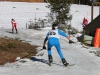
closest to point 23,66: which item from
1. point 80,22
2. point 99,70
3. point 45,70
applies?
point 45,70

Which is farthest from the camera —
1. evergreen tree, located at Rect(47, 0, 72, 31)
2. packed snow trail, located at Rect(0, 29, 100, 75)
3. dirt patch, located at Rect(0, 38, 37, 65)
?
evergreen tree, located at Rect(47, 0, 72, 31)

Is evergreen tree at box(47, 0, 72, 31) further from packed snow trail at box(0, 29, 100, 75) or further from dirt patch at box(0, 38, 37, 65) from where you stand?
packed snow trail at box(0, 29, 100, 75)

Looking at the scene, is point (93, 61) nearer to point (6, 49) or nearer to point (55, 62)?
point (55, 62)

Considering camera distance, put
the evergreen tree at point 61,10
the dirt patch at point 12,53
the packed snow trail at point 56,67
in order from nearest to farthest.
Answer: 1. the packed snow trail at point 56,67
2. the dirt patch at point 12,53
3. the evergreen tree at point 61,10

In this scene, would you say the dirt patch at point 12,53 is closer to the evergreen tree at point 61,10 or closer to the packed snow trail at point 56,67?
the packed snow trail at point 56,67

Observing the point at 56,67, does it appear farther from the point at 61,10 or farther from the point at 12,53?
the point at 61,10

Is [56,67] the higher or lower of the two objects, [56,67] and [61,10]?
the lower

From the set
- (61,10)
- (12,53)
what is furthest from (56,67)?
(61,10)

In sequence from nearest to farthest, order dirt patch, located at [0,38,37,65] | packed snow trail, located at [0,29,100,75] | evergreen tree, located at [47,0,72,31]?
1. packed snow trail, located at [0,29,100,75]
2. dirt patch, located at [0,38,37,65]
3. evergreen tree, located at [47,0,72,31]

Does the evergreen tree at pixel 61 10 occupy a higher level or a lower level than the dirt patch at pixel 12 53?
higher

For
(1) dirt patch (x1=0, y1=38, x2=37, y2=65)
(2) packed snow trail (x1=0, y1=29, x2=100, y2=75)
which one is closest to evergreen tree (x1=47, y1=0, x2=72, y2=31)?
(1) dirt patch (x1=0, y1=38, x2=37, y2=65)

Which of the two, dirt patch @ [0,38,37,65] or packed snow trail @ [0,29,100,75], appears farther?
dirt patch @ [0,38,37,65]

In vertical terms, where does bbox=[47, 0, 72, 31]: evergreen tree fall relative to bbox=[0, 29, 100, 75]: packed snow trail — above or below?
above

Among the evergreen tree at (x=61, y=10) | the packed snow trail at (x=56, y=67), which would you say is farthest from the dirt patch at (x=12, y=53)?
the evergreen tree at (x=61, y=10)
